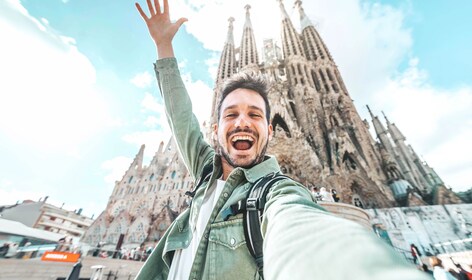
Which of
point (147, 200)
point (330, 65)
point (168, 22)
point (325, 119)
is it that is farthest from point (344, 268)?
point (330, 65)

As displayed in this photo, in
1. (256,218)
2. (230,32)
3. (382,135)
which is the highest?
(230,32)

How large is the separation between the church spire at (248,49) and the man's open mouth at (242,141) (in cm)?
2868

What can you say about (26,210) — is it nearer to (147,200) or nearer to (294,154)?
(147,200)

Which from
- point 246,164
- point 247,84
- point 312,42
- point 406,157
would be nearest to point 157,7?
point 247,84

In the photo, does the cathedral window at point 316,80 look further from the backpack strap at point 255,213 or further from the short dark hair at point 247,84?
the backpack strap at point 255,213

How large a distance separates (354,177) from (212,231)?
1673 cm

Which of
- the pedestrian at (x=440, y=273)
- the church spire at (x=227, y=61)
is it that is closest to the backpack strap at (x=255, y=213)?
the pedestrian at (x=440, y=273)

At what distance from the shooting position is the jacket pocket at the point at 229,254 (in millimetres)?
887

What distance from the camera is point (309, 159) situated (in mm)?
15375

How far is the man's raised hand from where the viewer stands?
1945 mm

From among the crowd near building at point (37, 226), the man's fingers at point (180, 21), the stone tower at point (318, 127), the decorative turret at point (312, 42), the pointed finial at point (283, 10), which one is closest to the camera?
the man's fingers at point (180, 21)

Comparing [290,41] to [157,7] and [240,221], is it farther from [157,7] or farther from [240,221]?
[240,221]

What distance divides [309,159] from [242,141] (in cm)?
1504

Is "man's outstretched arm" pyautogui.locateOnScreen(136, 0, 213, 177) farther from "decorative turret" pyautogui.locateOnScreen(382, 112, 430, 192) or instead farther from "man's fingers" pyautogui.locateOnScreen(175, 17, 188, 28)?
"decorative turret" pyautogui.locateOnScreen(382, 112, 430, 192)
